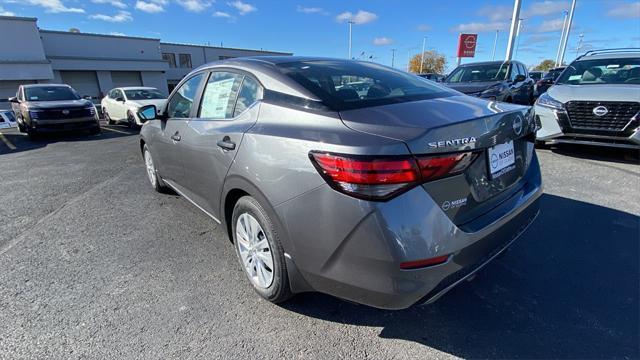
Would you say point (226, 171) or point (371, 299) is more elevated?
point (226, 171)

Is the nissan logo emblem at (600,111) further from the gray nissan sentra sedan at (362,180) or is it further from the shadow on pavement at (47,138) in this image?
the shadow on pavement at (47,138)

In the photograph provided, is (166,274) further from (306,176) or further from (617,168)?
(617,168)

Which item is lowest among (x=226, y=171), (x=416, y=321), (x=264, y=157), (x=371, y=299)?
(x=416, y=321)

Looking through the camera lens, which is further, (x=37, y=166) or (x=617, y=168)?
(x=37, y=166)

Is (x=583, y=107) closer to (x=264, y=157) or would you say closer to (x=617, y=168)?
(x=617, y=168)

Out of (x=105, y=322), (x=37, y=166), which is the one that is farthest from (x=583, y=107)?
(x=37, y=166)

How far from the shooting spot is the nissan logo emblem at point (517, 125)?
1998mm

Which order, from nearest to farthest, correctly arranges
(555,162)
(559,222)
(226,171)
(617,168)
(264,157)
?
(264,157)
(226,171)
(559,222)
(617,168)
(555,162)

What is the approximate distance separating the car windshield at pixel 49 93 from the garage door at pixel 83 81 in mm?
20069

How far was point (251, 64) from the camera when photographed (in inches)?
98.3

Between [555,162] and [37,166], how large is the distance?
9536 mm

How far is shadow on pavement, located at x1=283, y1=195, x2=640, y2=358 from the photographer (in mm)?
1887

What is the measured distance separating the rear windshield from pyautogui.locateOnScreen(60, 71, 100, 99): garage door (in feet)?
105

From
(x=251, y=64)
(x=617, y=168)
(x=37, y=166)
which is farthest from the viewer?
(x=37, y=166)
